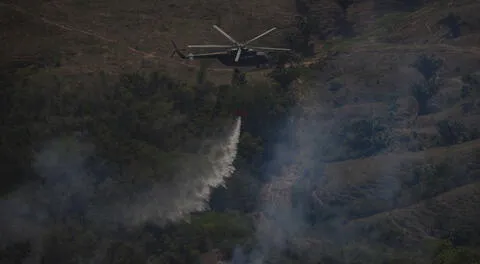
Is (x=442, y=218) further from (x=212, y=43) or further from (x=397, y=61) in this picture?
(x=212, y=43)

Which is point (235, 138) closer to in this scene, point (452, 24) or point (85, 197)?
point (85, 197)

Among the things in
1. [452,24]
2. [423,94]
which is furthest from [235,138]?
[452,24]

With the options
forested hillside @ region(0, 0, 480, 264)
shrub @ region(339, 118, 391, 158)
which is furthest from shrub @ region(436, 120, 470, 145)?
shrub @ region(339, 118, 391, 158)

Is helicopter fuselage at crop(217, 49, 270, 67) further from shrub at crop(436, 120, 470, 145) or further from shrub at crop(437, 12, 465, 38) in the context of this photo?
shrub at crop(437, 12, 465, 38)

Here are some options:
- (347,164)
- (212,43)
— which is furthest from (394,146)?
(212,43)

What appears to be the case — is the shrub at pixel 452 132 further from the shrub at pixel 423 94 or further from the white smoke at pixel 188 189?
→ the white smoke at pixel 188 189
